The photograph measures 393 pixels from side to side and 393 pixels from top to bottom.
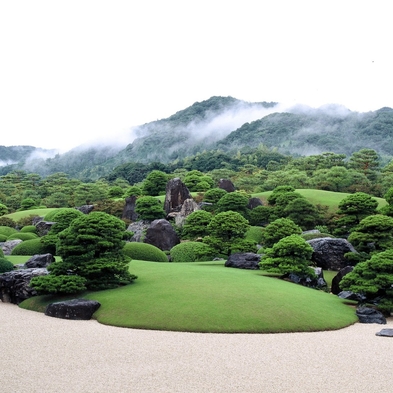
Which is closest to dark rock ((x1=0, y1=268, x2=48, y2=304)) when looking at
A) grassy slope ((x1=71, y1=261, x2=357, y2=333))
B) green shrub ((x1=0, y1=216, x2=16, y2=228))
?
grassy slope ((x1=71, y1=261, x2=357, y2=333))

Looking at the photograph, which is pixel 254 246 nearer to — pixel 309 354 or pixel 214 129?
pixel 309 354

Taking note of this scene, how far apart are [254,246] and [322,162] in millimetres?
40447

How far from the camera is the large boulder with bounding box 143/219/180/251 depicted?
91.6ft

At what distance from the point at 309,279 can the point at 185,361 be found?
1118cm

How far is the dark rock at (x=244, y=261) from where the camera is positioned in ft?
66.0

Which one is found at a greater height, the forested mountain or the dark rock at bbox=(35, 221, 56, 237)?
the forested mountain

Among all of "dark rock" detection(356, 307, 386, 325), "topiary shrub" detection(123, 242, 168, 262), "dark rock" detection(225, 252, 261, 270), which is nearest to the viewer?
"dark rock" detection(356, 307, 386, 325)

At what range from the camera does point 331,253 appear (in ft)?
73.5

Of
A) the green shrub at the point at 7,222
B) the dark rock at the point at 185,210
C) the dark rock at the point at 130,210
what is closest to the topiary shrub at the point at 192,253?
the dark rock at the point at 185,210

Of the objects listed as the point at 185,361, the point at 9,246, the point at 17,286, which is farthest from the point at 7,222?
the point at 185,361

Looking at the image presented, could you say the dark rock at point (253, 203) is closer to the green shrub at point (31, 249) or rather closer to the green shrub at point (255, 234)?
the green shrub at point (255, 234)

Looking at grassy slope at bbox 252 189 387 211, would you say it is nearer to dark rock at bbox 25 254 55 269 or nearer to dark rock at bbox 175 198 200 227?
dark rock at bbox 175 198 200 227

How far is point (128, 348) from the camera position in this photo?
9445 mm

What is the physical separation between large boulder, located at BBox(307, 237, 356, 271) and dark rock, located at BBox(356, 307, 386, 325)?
8329mm
